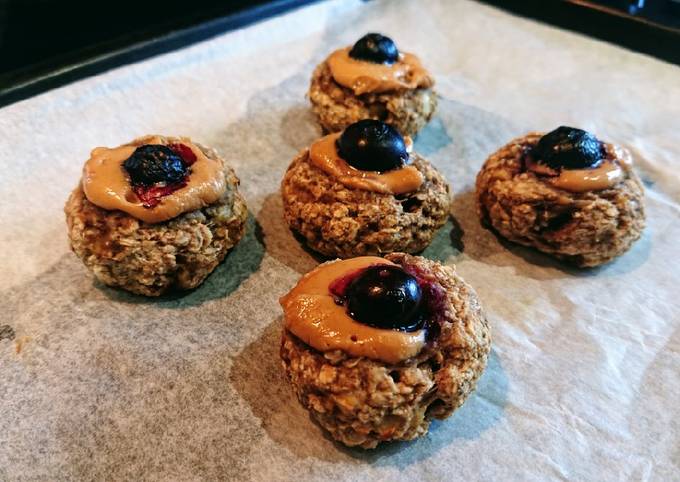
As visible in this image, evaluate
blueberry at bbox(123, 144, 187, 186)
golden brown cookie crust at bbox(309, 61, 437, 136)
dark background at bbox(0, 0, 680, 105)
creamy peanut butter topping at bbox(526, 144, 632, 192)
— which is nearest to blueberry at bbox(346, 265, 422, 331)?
blueberry at bbox(123, 144, 187, 186)

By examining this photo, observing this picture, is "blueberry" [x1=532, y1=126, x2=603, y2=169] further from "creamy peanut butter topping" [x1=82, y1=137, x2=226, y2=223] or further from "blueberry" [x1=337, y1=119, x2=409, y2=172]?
"creamy peanut butter topping" [x1=82, y1=137, x2=226, y2=223]

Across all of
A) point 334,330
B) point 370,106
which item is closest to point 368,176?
point 370,106

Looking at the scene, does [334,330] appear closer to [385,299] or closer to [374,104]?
[385,299]

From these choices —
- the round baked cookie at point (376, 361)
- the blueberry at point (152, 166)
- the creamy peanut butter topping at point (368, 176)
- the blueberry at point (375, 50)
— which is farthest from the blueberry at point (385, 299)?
the blueberry at point (375, 50)

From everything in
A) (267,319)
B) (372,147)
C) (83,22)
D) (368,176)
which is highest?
(372,147)

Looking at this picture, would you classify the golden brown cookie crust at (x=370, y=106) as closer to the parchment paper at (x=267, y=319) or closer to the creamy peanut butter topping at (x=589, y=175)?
the parchment paper at (x=267, y=319)

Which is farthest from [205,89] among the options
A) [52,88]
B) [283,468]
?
[283,468]
